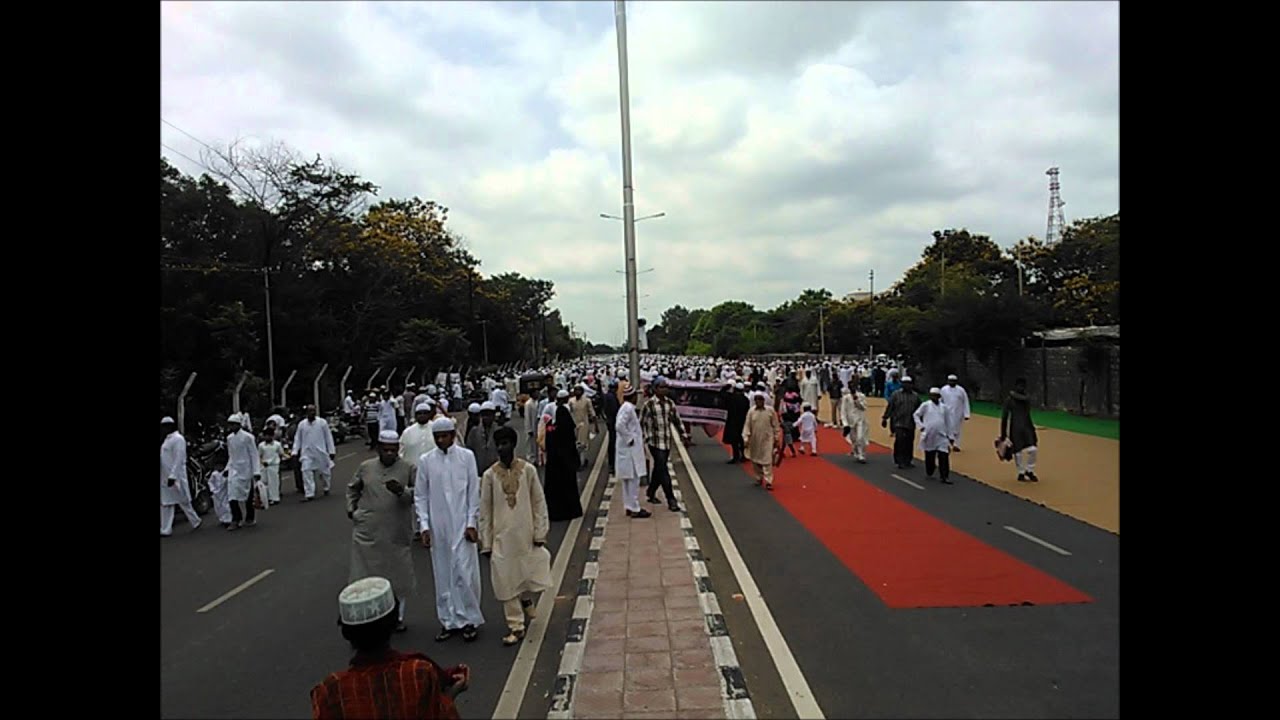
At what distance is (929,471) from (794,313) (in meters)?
68.2

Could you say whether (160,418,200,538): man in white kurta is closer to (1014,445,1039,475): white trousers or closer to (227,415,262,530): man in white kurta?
(227,415,262,530): man in white kurta

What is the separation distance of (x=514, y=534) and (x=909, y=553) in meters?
3.96

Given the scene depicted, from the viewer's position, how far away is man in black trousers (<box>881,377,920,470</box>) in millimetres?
12758

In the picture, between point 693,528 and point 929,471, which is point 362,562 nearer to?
point 693,528

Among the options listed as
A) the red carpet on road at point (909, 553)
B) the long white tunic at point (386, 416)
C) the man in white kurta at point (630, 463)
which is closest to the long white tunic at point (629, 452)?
the man in white kurta at point (630, 463)

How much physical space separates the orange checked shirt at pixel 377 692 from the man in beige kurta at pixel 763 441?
9338 millimetres

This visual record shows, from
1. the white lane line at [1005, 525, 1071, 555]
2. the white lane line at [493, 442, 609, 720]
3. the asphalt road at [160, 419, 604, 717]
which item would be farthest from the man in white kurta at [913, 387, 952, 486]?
the white lane line at [493, 442, 609, 720]

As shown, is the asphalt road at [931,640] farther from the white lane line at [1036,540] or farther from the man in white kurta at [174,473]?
the man in white kurta at [174,473]

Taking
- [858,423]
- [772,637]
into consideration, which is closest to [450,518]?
[772,637]

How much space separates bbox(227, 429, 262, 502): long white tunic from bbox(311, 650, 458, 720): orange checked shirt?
6.95 metres

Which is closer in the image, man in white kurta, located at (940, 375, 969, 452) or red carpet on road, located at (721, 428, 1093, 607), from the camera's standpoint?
red carpet on road, located at (721, 428, 1093, 607)

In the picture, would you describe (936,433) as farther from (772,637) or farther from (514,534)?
(514,534)

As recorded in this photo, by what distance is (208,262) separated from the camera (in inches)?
227
